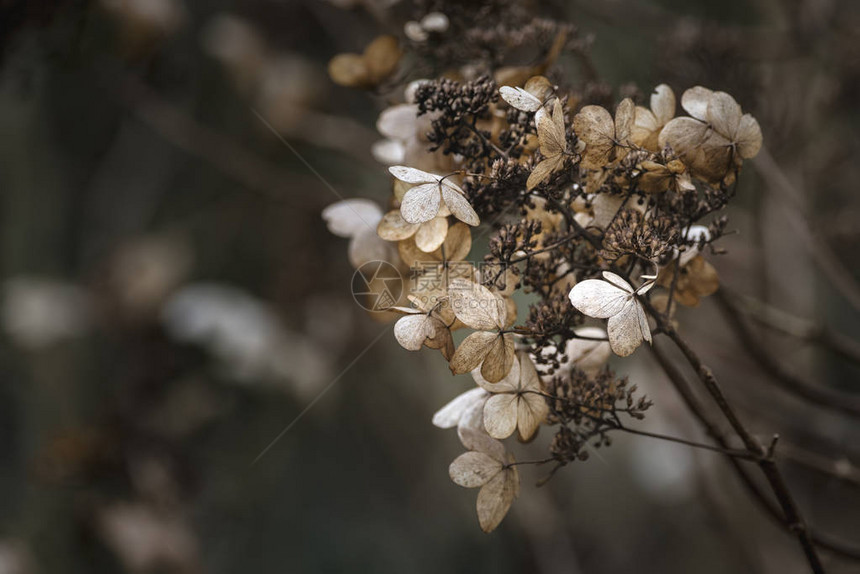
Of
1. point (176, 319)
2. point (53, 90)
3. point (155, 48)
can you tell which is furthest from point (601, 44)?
point (53, 90)

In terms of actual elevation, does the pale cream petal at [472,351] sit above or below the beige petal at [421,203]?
below

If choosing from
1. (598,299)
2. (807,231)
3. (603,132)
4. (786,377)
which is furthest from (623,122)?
(807,231)

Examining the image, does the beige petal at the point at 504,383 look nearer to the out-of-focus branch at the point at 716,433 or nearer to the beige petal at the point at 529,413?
the beige petal at the point at 529,413

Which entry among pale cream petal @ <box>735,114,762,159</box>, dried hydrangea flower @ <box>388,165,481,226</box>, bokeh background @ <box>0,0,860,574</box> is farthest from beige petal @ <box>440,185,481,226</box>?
bokeh background @ <box>0,0,860,574</box>

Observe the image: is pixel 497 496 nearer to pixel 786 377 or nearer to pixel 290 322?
pixel 786 377

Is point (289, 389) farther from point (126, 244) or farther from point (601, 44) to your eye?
point (601, 44)

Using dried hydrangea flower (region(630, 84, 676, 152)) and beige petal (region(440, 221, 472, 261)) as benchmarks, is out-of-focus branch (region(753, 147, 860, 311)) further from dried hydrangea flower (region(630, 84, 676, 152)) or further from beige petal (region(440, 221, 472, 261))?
beige petal (region(440, 221, 472, 261))

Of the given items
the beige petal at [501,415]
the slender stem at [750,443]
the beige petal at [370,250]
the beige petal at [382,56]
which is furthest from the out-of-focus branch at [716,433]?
the beige petal at [382,56]

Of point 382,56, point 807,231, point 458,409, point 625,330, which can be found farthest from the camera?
point 807,231
